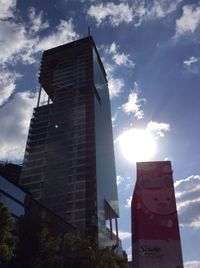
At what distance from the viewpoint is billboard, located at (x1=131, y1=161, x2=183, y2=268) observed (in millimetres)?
25469

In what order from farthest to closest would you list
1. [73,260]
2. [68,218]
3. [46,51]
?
[46,51]
[68,218]
[73,260]

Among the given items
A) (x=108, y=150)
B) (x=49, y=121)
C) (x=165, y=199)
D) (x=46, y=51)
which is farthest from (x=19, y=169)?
(x=165, y=199)

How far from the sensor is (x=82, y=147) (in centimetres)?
14675

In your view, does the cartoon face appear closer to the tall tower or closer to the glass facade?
the tall tower

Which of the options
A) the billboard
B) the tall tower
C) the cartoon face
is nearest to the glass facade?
the tall tower

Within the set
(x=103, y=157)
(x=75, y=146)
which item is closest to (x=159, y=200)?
(x=75, y=146)

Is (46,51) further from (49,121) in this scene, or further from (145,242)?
(145,242)

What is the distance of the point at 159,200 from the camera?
87.8 feet

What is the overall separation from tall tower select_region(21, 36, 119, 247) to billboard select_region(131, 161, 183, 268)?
96.2 meters

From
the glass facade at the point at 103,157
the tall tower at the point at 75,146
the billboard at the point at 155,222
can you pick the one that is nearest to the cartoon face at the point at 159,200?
the billboard at the point at 155,222

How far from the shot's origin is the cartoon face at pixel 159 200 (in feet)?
86.9

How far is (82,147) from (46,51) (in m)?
70.2

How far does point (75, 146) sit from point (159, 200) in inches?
4849

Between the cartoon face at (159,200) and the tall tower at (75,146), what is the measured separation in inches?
3806
